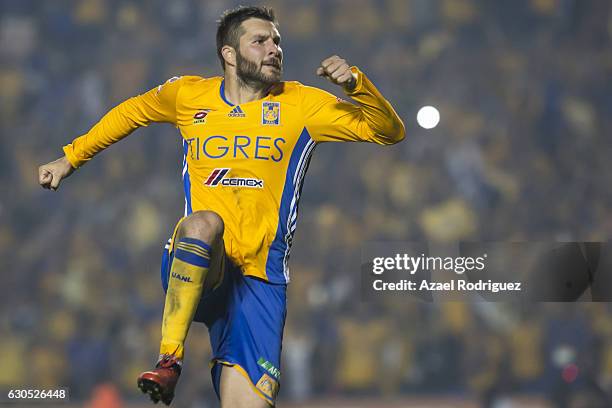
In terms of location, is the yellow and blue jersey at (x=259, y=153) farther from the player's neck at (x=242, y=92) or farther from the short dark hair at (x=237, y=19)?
the short dark hair at (x=237, y=19)

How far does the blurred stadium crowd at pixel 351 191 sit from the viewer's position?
265 inches

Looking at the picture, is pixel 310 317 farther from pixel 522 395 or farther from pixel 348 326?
pixel 522 395

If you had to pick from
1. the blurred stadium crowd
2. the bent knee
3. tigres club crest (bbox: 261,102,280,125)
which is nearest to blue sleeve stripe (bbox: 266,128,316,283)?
tigres club crest (bbox: 261,102,280,125)

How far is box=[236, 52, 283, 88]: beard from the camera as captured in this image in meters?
3.45

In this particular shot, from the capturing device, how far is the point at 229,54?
3570 mm

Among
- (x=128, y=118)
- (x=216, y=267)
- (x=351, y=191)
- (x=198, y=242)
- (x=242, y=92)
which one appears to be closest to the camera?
(x=198, y=242)

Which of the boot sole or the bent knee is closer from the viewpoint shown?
the boot sole

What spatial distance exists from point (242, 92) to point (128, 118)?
54 centimetres

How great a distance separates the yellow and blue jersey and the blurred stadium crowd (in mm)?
3347

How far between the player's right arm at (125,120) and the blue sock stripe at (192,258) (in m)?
0.87

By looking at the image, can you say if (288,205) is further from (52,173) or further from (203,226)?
(52,173)

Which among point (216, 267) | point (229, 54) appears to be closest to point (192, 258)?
point (216, 267)

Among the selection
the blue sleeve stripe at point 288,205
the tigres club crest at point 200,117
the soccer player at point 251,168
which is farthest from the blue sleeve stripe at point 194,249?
the tigres club crest at point 200,117

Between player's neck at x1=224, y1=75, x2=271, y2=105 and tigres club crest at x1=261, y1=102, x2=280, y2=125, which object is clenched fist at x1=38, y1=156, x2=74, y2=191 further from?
tigres club crest at x1=261, y1=102, x2=280, y2=125
